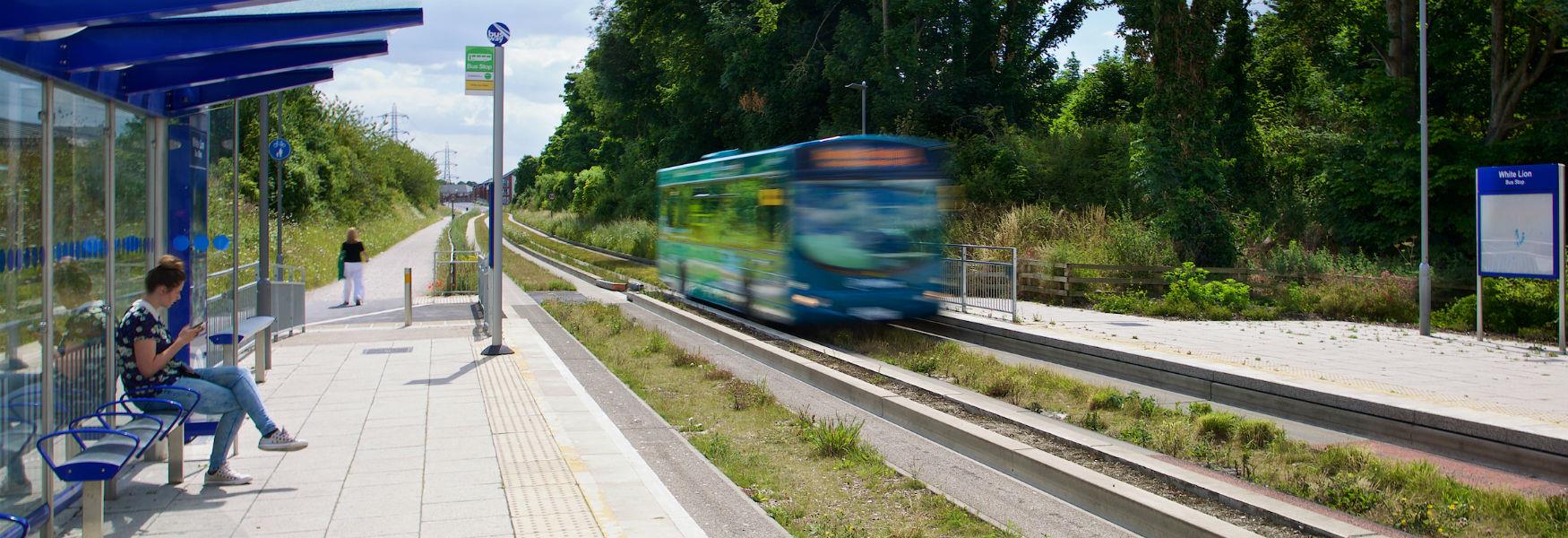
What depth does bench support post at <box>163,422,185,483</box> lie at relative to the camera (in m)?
6.52

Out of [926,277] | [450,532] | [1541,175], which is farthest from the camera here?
[926,277]

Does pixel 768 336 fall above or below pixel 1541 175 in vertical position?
below

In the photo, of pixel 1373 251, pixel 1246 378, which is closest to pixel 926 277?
pixel 1246 378

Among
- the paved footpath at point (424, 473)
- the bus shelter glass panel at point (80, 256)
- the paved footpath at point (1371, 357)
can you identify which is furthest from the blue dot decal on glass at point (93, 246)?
the paved footpath at point (1371, 357)

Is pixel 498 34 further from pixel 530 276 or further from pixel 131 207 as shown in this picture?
pixel 530 276

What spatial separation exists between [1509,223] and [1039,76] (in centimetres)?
3017

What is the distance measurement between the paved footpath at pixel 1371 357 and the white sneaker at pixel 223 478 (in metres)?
9.33

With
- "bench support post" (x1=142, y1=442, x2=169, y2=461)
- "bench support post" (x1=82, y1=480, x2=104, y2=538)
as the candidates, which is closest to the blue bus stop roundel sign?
"bench support post" (x1=142, y1=442, x2=169, y2=461)

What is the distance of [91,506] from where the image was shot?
507 cm

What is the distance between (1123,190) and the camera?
29859 mm

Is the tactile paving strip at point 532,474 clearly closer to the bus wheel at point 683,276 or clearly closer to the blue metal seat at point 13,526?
the blue metal seat at point 13,526

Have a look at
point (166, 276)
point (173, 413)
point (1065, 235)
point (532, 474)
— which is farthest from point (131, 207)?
point (1065, 235)

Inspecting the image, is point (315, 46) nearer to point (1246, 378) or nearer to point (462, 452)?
point (462, 452)

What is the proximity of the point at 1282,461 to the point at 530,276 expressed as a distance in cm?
3030
